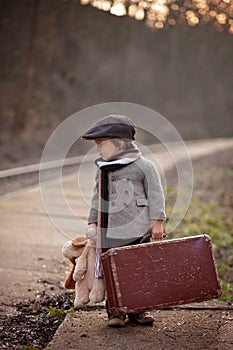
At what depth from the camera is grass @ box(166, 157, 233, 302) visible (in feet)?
23.4

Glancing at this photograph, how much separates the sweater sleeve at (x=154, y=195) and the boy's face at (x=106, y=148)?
0.26m

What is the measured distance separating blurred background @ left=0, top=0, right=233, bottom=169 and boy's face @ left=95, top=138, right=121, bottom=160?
12557 mm

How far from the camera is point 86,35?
1348 inches

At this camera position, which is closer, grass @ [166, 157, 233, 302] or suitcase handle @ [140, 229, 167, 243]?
suitcase handle @ [140, 229, 167, 243]

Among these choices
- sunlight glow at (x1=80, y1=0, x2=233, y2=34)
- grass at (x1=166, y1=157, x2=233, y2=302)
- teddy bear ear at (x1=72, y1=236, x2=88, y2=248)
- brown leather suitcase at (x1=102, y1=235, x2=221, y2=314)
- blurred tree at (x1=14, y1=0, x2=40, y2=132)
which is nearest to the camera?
brown leather suitcase at (x1=102, y1=235, x2=221, y2=314)

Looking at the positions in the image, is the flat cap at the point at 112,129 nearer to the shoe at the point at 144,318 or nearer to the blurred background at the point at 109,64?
the shoe at the point at 144,318

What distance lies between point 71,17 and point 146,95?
59.0ft

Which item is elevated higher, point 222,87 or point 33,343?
point 222,87

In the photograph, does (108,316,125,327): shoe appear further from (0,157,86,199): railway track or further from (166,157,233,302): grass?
(0,157,86,199): railway track

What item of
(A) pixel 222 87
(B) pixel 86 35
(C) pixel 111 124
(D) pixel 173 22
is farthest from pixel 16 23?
(A) pixel 222 87

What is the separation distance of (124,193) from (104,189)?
0.48 feet

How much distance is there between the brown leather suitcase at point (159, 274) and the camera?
4004 millimetres

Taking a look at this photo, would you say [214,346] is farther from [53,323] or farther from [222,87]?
[222,87]

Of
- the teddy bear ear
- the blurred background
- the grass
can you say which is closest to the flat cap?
the teddy bear ear
